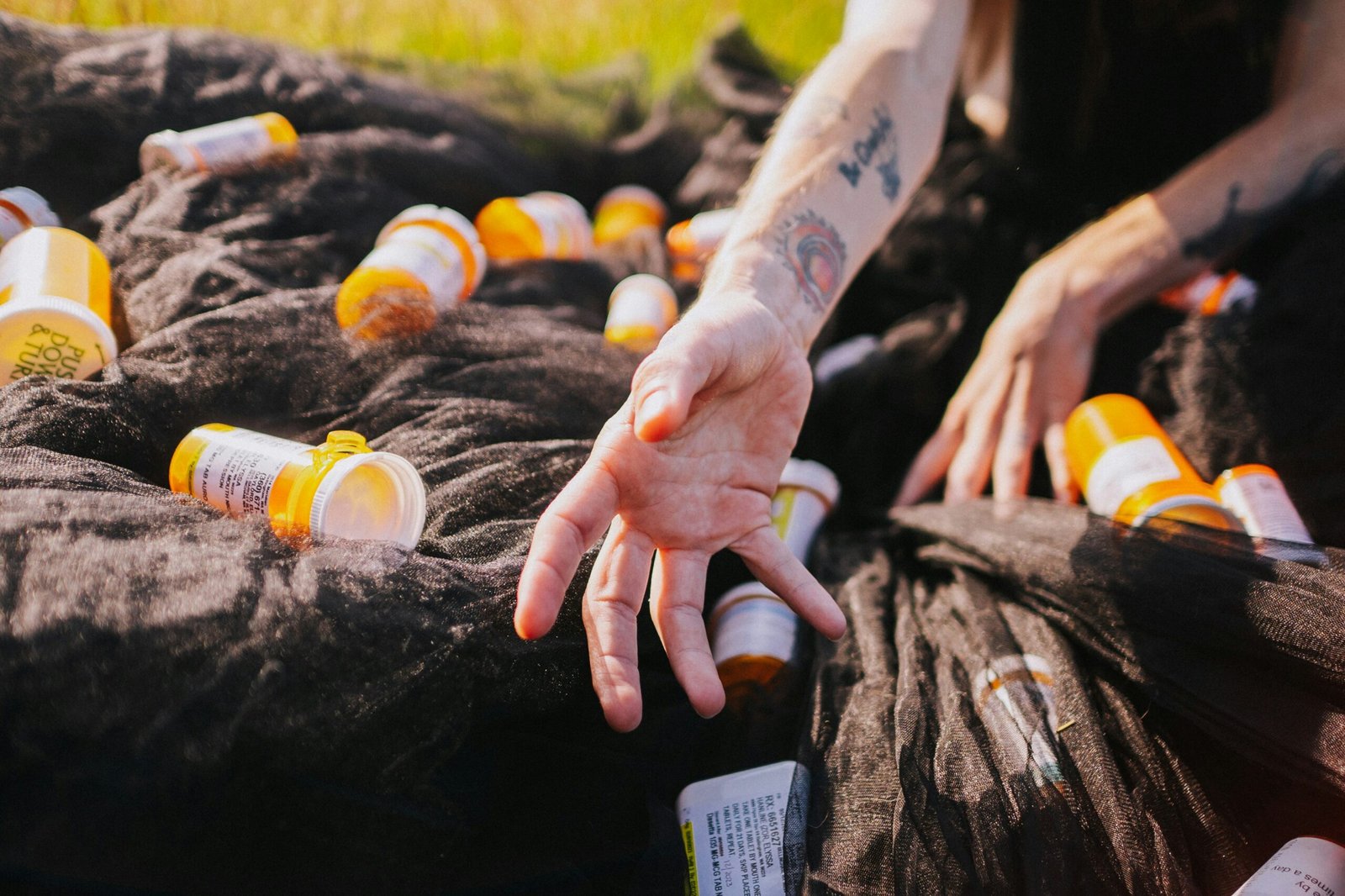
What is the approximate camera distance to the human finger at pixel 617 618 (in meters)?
0.74

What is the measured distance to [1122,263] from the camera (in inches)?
55.2

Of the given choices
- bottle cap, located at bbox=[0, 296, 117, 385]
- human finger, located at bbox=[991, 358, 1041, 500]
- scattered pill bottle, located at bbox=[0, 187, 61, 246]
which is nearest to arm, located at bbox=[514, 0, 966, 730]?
human finger, located at bbox=[991, 358, 1041, 500]

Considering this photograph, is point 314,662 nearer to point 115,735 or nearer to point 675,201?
Result: point 115,735

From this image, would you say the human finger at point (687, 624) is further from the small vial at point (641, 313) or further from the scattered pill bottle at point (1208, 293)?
the scattered pill bottle at point (1208, 293)

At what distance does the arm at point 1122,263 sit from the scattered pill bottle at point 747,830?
658mm

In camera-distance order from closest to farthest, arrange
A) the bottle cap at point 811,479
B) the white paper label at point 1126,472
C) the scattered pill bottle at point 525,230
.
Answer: the white paper label at point 1126,472, the bottle cap at point 811,479, the scattered pill bottle at point 525,230

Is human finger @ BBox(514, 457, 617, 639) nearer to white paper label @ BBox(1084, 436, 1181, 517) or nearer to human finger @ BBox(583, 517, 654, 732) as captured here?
human finger @ BBox(583, 517, 654, 732)

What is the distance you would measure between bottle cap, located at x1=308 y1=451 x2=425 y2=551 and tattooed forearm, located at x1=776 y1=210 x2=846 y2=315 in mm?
564

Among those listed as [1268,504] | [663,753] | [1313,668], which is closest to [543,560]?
[663,753]

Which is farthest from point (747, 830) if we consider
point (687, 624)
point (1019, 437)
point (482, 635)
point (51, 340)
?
point (51, 340)

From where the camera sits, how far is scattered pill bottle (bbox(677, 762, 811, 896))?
30.9 inches

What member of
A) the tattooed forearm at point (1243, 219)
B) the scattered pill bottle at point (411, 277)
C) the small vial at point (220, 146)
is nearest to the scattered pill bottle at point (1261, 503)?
the tattooed forearm at point (1243, 219)

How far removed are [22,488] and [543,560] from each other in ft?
1.55

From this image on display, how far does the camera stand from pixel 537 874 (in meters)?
0.76
